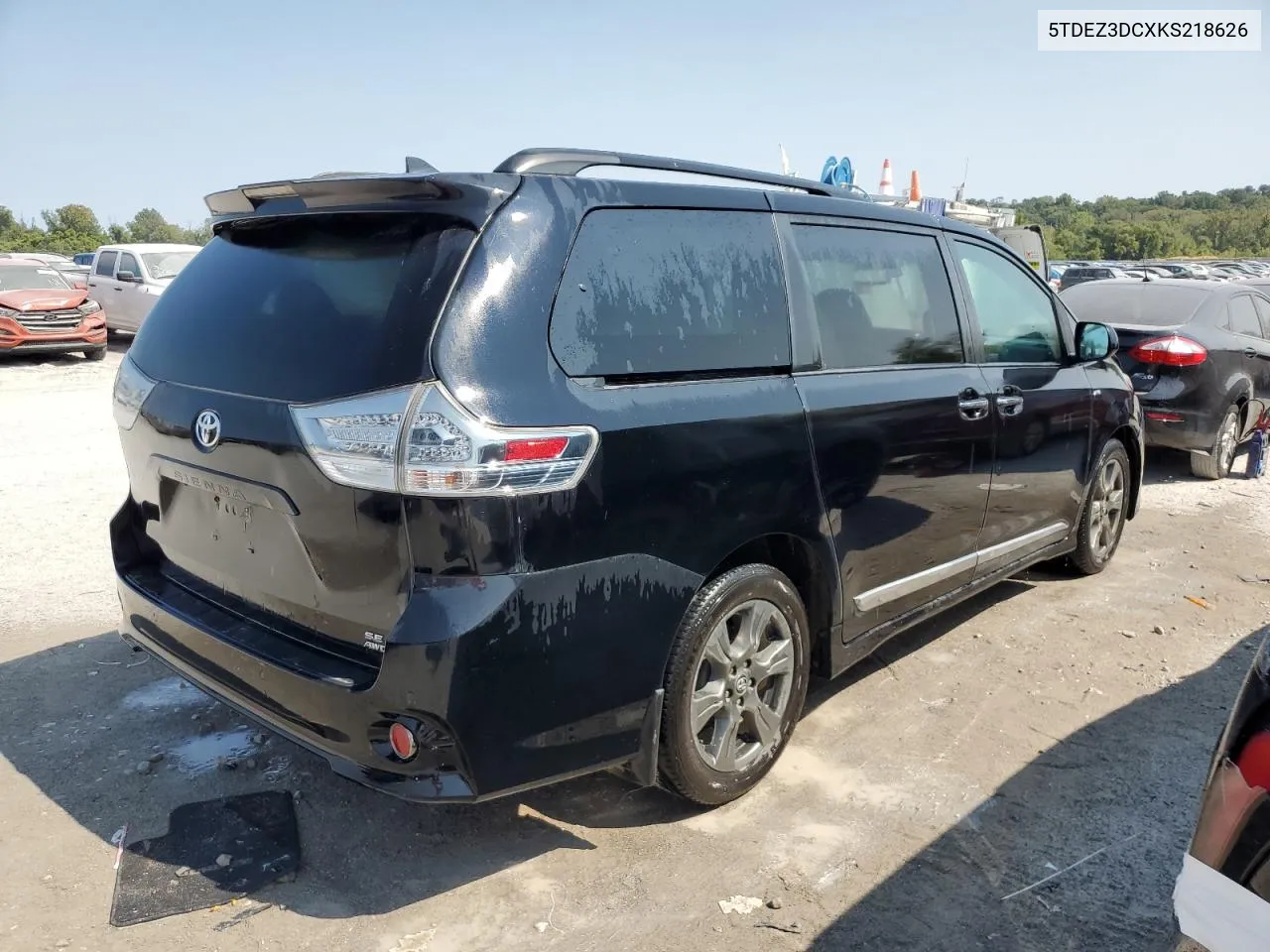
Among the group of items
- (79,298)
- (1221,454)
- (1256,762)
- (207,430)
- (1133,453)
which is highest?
(207,430)

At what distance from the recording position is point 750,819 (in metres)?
3.17

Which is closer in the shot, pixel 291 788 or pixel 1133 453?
pixel 291 788

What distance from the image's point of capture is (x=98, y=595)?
5070 millimetres

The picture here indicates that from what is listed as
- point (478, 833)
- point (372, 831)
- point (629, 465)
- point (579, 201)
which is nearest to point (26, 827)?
point (372, 831)

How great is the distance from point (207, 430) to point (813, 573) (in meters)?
1.98

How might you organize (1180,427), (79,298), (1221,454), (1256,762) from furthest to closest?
1. (79,298)
2. (1221,454)
3. (1180,427)
4. (1256,762)

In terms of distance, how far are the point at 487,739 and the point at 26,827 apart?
1.67 meters

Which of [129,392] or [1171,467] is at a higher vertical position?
[129,392]

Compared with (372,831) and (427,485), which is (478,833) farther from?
(427,485)

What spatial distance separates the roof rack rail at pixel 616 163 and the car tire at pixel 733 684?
1.29m

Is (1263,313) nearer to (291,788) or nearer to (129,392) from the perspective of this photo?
(291,788)

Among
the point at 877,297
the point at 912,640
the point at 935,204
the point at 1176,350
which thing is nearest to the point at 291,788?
the point at 877,297

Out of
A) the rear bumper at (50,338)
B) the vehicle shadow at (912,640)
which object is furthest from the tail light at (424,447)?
the rear bumper at (50,338)

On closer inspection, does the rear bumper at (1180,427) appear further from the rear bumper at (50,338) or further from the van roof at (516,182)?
the rear bumper at (50,338)
